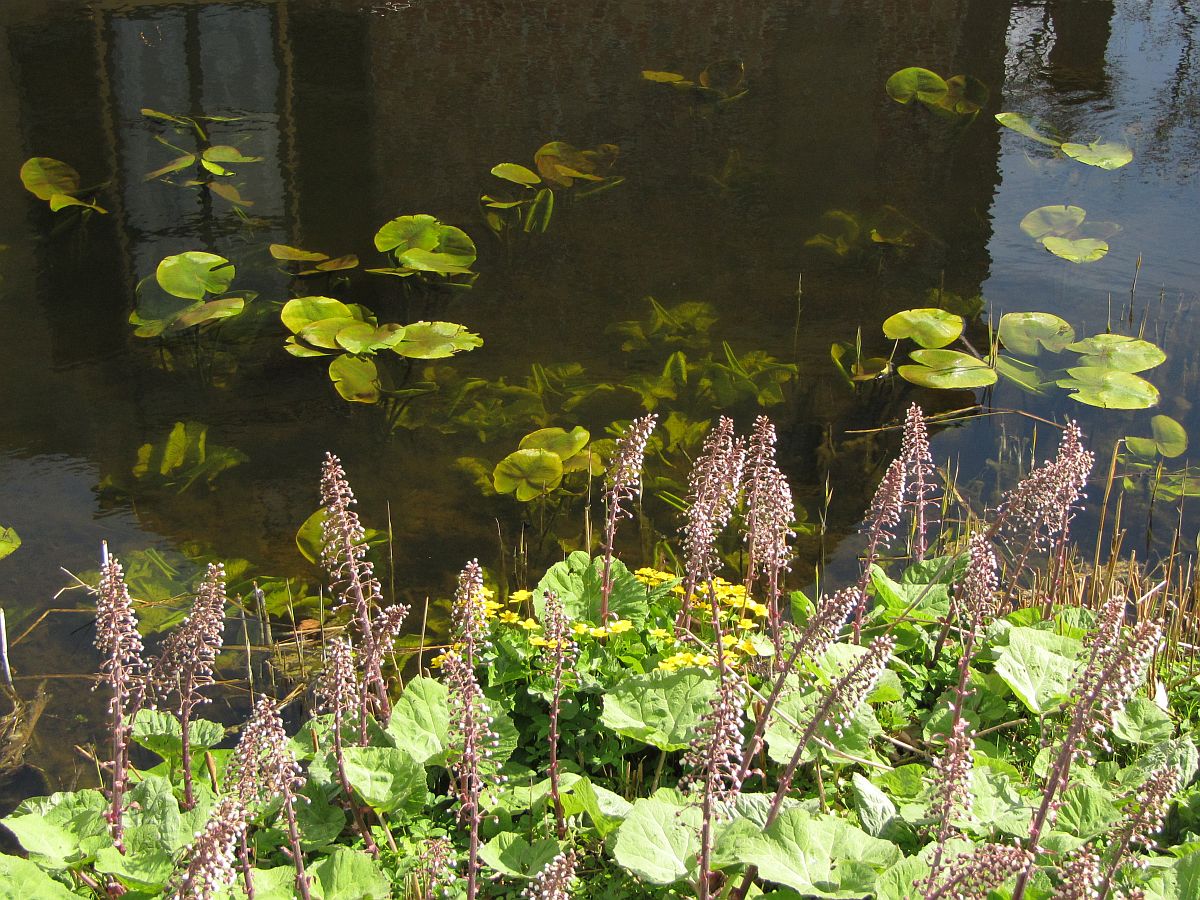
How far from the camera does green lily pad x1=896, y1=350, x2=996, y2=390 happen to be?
4.72m

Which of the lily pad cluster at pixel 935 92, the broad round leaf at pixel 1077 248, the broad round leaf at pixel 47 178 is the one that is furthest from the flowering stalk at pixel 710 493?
the lily pad cluster at pixel 935 92

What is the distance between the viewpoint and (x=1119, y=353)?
4875 mm

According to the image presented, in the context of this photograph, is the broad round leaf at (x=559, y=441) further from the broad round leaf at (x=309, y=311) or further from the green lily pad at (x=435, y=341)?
the broad round leaf at (x=309, y=311)

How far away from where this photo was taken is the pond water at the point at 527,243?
4.30m

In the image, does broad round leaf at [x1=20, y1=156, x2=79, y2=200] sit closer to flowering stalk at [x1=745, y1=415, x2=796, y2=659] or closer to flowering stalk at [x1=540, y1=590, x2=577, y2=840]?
flowering stalk at [x1=540, y1=590, x2=577, y2=840]

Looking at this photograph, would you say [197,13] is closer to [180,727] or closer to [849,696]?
[180,727]

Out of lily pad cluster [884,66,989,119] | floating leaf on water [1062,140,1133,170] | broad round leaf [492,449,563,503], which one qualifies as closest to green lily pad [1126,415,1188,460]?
broad round leaf [492,449,563,503]

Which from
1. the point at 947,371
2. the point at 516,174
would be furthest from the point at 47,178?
the point at 947,371

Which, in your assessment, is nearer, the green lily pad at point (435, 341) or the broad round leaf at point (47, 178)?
the green lily pad at point (435, 341)

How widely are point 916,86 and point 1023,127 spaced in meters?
0.80

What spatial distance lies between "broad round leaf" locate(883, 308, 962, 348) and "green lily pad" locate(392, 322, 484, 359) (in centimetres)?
178

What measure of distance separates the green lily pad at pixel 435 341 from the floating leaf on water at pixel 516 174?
1.45 m

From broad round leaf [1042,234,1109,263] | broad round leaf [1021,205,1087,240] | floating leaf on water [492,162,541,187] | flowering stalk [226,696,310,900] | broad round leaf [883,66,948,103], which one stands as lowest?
broad round leaf [1042,234,1109,263]

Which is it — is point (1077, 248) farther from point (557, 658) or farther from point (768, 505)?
point (557, 658)
